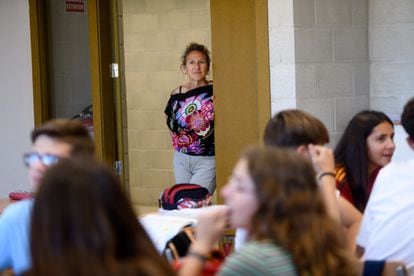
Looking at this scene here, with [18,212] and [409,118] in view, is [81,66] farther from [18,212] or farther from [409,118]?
[18,212]

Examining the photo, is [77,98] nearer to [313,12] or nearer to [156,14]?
[156,14]

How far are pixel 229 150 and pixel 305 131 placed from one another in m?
Result: 2.65

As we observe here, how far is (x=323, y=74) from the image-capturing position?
18.6ft

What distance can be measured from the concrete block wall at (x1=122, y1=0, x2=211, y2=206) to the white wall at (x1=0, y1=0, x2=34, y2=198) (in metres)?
1.31

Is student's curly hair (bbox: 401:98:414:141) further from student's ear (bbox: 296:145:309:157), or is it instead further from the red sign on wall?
the red sign on wall

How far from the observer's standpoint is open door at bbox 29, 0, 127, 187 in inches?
282

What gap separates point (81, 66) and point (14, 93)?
640mm

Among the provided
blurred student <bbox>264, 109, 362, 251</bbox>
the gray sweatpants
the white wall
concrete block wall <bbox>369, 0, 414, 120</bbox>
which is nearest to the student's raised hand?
blurred student <bbox>264, 109, 362, 251</bbox>

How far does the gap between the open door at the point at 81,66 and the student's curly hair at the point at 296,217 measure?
195 inches

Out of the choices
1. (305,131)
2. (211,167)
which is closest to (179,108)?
(211,167)

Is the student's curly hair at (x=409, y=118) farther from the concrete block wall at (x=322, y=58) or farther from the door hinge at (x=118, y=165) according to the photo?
the door hinge at (x=118, y=165)

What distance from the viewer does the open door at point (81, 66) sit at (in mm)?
7168

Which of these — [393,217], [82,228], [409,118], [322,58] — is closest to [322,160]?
[393,217]

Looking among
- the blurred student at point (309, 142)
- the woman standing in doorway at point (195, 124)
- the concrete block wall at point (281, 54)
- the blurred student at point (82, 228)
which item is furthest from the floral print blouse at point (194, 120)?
the blurred student at point (82, 228)
